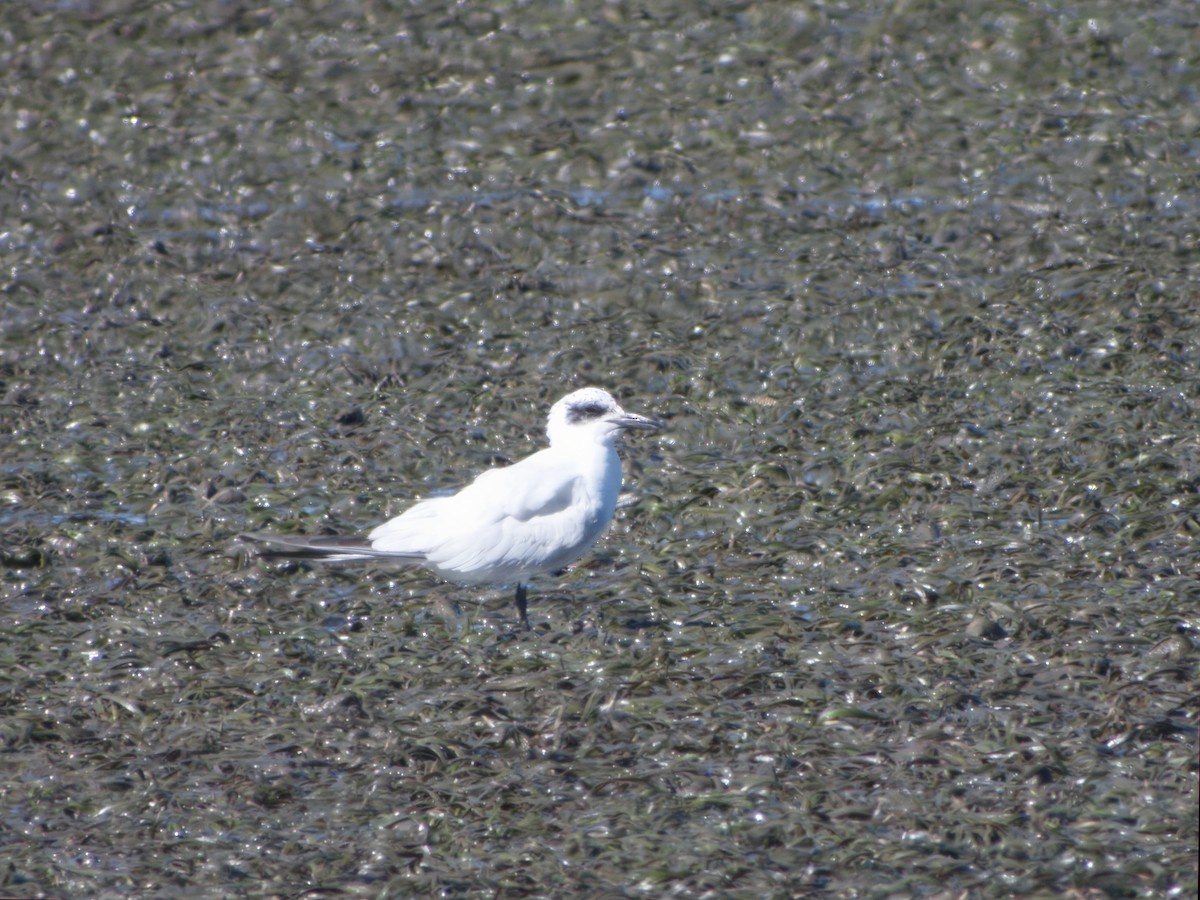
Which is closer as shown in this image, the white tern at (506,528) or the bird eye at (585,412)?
the white tern at (506,528)

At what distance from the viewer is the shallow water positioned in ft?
18.1

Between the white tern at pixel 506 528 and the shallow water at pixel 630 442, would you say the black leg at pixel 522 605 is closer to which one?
the white tern at pixel 506 528

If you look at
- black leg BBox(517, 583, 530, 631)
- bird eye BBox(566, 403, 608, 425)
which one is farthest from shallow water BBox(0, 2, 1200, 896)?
bird eye BBox(566, 403, 608, 425)

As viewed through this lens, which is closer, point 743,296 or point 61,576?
point 61,576

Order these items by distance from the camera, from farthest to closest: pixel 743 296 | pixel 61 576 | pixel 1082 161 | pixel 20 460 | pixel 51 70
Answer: pixel 51 70 → pixel 1082 161 → pixel 743 296 → pixel 20 460 → pixel 61 576

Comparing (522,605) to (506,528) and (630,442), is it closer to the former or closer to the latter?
(506,528)

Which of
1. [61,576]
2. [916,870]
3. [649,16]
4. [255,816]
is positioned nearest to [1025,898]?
[916,870]

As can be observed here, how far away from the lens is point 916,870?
5086mm

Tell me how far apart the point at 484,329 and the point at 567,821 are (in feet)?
15.9

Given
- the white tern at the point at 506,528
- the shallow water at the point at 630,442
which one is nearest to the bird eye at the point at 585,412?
the white tern at the point at 506,528

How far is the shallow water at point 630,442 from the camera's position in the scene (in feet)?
18.1

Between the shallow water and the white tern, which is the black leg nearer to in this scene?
the white tern

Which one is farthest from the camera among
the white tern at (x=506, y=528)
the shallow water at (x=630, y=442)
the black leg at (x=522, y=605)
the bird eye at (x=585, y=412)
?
the bird eye at (x=585, y=412)

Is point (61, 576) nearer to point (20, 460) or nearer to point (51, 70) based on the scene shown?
point (20, 460)
